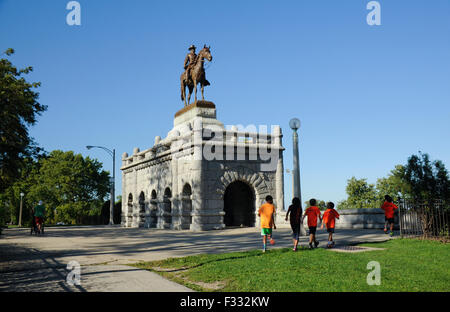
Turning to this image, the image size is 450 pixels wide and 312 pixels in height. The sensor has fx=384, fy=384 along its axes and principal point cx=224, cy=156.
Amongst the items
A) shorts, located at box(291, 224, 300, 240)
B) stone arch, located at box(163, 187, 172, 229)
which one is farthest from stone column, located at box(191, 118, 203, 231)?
shorts, located at box(291, 224, 300, 240)

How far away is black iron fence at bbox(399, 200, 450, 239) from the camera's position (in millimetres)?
12719

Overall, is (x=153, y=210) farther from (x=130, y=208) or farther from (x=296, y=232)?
(x=296, y=232)

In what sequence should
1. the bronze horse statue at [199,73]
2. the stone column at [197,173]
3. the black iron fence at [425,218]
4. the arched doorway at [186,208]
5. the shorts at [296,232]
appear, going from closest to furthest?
the shorts at [296,232], the black iron fence at [425,218], the stone column at [197,173], the arched doorway at [186,208], the bronze horse statue at [199,73]

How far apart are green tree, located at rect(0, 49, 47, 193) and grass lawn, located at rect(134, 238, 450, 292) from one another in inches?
323

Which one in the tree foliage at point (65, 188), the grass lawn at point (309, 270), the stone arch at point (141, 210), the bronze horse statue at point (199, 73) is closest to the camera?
the grass lawn at point (309, 270)

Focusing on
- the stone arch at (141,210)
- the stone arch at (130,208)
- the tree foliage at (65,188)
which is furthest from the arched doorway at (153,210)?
the tree foliage at (65,188)

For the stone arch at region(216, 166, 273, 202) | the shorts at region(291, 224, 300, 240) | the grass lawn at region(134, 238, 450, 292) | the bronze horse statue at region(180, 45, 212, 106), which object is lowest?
the grass lawn at region(134, 238, 450, 292)

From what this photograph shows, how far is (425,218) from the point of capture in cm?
1301

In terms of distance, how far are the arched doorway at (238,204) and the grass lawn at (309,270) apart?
45.7ft

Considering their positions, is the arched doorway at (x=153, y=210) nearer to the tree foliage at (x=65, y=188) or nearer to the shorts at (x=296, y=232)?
the shorts at (x=296, y=232)

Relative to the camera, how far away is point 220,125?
24.4 meters

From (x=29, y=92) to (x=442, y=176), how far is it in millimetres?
24234

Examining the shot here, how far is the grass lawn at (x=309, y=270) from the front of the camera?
6.34 metres

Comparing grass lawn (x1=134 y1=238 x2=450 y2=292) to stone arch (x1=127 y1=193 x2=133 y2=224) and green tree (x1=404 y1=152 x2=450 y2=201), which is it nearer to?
green tree (x1=404 y1=152 x2=450 y2=201)
